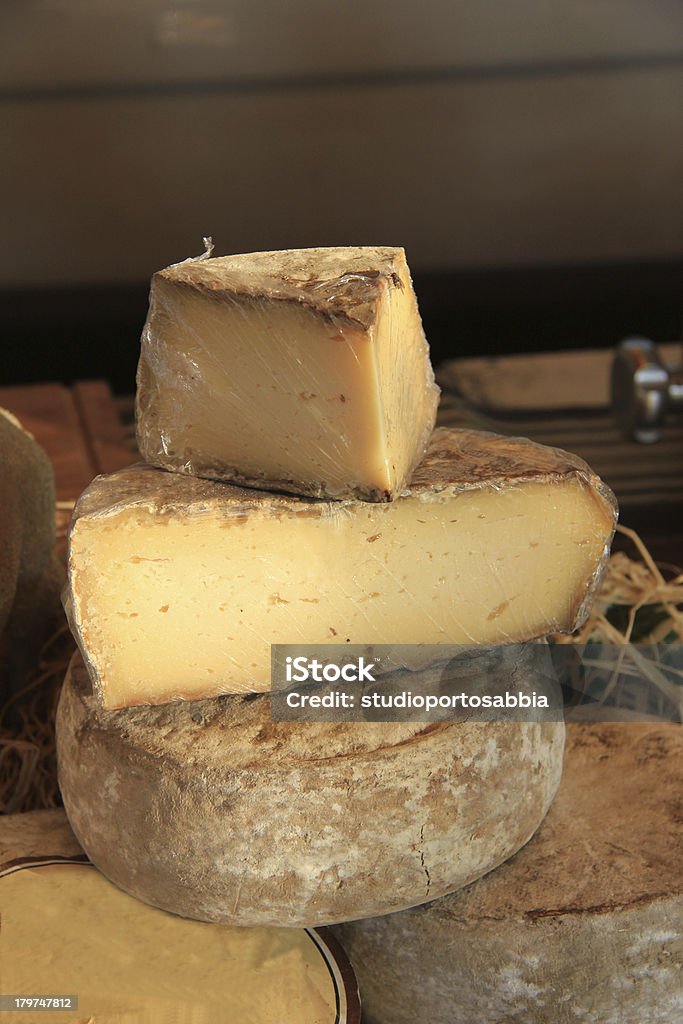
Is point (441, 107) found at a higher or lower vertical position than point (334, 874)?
higher

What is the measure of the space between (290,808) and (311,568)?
6.3 inches

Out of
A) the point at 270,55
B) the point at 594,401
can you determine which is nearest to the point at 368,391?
the point at 594,401

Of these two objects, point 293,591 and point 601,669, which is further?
point 601,669

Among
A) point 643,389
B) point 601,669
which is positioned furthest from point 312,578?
point 643,389

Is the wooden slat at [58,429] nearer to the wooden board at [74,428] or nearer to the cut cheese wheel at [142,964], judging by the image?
the wooden board at [74,428]

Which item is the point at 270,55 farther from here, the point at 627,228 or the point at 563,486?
the point at 563,486

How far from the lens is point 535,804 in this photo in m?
0.81

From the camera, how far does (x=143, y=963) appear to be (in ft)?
2.41

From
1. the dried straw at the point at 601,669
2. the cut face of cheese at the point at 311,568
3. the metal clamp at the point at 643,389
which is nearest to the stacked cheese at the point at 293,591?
the cut face of cheese at the point at 311,568

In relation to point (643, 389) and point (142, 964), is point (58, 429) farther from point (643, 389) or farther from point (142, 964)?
point (142, 964)

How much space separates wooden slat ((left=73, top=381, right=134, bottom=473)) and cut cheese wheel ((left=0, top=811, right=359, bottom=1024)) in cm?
80

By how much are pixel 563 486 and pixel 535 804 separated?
0.23 metres

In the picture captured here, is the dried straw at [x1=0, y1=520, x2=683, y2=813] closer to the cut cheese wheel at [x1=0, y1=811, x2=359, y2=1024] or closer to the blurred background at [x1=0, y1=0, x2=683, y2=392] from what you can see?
the cut cheese wheel at [x1=0, y1=811, x2=359, y2=1024]

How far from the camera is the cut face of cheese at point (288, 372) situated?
28.5 inches
